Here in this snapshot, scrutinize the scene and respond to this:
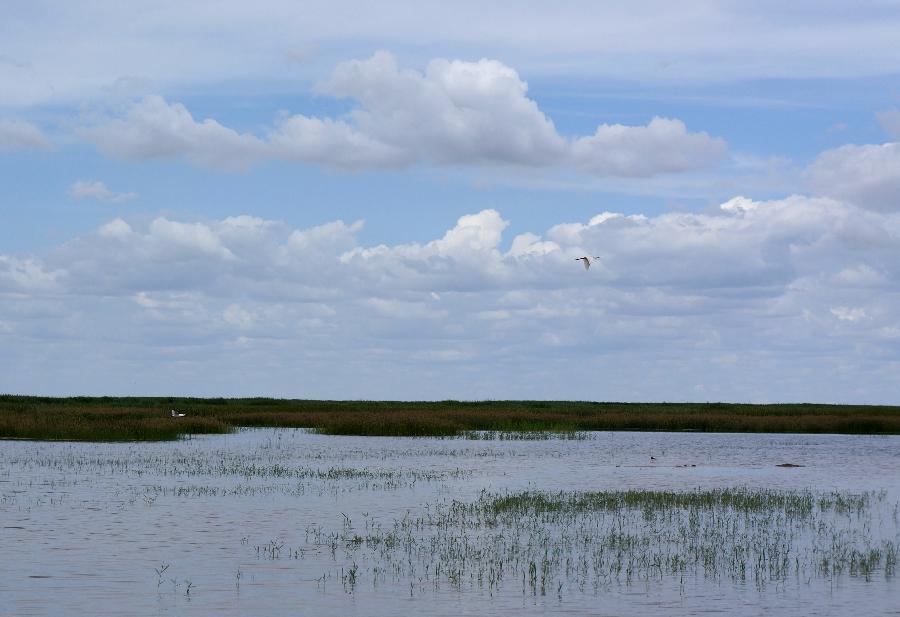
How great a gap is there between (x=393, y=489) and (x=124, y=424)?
2434 centimetres

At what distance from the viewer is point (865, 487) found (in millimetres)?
34688

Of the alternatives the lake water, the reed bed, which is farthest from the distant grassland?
the reed bed

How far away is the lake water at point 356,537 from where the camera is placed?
55.7 feet

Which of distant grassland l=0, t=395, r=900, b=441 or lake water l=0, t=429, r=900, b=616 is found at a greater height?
distant grassland l=0, t=395, r=900, b=441

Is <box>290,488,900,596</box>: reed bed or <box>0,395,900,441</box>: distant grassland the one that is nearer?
<box>290,488,900,596</box>: reed bed

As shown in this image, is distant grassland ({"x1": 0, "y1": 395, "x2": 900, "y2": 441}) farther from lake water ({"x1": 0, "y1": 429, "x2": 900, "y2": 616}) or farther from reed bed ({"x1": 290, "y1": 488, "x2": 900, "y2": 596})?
reed bed ({"x1": 290, "y1": 488, "x2": 900, "y2": 596})

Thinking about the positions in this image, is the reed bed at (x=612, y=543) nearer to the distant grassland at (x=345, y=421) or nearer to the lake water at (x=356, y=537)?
the lake water at (x=356, y=537)

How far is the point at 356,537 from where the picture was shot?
74.1ft

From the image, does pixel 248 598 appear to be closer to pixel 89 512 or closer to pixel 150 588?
pixel 150 588

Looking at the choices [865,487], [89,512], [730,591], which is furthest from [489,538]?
[865,487]

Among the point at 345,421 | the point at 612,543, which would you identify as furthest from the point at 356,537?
the point at 345,421

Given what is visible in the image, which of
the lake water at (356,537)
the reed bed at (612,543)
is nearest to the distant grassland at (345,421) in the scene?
the lake water at (356,537)

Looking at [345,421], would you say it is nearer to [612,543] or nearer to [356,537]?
[356,537]

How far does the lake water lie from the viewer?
1698 centimetres
